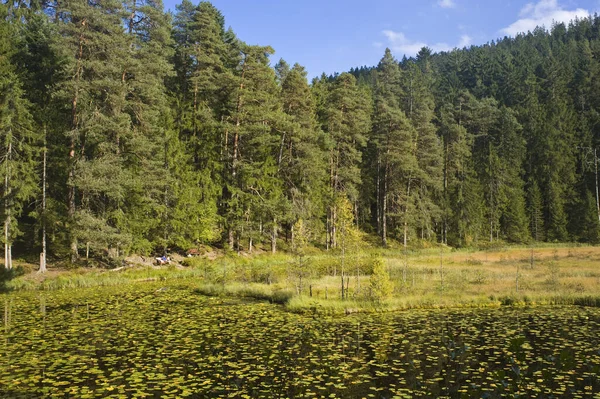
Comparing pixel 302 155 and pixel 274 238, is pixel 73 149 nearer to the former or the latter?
pixel 274 238

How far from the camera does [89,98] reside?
3375 centimetres

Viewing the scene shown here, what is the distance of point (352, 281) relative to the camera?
27.5 meters

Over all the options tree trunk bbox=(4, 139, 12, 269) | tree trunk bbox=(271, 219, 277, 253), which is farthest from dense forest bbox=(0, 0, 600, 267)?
tree trunk bbox=(271, 219, 277, 253)

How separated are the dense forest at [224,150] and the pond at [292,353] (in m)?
7.17

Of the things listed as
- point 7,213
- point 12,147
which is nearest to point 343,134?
point 12,147

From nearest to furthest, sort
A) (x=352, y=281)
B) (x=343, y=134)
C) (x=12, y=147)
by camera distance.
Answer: (x=352, y=281) < (x=12, y=147) < (x=343, y=134)

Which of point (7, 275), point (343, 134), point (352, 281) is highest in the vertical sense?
point (343, 134)

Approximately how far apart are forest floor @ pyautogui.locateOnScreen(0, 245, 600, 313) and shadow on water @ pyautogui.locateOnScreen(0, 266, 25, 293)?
0.07m

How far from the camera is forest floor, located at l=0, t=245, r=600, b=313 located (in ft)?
68.6

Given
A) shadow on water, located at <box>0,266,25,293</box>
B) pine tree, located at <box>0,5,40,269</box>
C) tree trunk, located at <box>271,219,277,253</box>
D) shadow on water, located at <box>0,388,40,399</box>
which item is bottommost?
shadow on water, located at <box>0,388,40,399</box>

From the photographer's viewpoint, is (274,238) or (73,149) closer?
(73,149)

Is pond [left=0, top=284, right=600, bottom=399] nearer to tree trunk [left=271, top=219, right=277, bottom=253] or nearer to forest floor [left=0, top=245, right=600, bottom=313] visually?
forest floor [left=0, top=245, right=600, bottom=313]

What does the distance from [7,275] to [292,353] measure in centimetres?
2136

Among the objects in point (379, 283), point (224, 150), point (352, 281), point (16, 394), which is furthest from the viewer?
point (224, 150)
